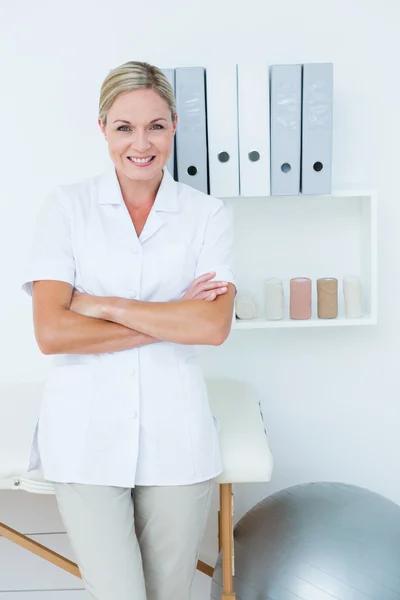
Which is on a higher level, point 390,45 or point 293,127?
point 390,45

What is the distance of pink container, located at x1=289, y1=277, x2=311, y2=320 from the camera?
90.8 inches

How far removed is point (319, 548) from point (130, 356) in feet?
2.19

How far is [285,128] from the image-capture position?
2.18m

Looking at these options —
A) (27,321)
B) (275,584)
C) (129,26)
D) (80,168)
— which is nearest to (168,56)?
(129,26)

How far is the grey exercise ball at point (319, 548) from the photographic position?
5.90ft

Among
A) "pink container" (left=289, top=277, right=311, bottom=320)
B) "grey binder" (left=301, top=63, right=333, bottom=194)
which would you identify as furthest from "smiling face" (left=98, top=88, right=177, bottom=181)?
"pink container" (left=289, top=277, right=311, bottom=320)

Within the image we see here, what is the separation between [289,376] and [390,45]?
42.2 inches

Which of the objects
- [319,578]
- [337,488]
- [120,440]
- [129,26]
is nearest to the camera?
[120,440]

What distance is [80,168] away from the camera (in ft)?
7.99

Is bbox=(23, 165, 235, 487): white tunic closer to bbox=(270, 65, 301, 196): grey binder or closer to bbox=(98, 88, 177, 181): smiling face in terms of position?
bbox=(98, 88, 177, 181): smiling face

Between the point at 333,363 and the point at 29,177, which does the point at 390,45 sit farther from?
the point at 29,177

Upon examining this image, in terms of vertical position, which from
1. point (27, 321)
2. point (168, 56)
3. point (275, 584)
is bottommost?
point (275, 584)

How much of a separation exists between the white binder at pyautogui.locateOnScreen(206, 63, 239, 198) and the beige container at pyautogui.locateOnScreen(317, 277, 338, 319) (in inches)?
14.9

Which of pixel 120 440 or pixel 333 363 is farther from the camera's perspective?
pixel 333 363
